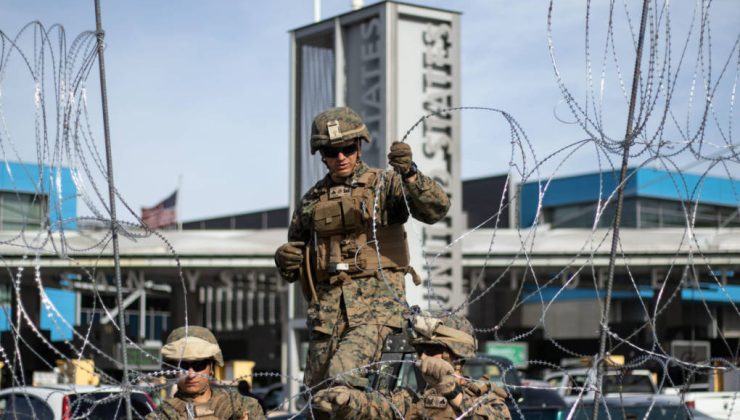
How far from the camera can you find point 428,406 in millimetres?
5199

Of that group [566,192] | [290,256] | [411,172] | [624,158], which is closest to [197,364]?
[290,256]

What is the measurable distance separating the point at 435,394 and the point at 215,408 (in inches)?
42.7

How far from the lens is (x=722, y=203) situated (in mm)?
59375

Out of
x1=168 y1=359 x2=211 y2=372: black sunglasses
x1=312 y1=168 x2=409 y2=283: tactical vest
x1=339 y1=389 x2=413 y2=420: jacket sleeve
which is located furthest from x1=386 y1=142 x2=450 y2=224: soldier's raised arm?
x1=168 y1=359 x2=211 y2=372: black sunglasses

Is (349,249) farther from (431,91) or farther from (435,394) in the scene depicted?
(431,91)

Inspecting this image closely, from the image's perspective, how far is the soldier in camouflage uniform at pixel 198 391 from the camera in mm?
5738

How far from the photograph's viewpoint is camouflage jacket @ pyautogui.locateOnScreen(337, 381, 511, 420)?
17.0ft

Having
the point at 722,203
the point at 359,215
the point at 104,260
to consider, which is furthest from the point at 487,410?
the point at 722,203

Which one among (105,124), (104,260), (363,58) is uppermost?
(363,58)

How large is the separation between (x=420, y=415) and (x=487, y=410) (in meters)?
0.26

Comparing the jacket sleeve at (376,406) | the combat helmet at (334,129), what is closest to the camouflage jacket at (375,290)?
the combat helmet at (334,129)

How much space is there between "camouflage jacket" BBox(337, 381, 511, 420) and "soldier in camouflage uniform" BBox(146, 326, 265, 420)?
2.45 ft

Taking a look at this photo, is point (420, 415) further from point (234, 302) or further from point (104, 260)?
point (234, 302)

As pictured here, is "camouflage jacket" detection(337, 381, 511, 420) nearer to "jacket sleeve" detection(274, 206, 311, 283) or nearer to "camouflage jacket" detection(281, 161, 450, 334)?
"camouflage jacket" detection(281, 161, 450, 334)
